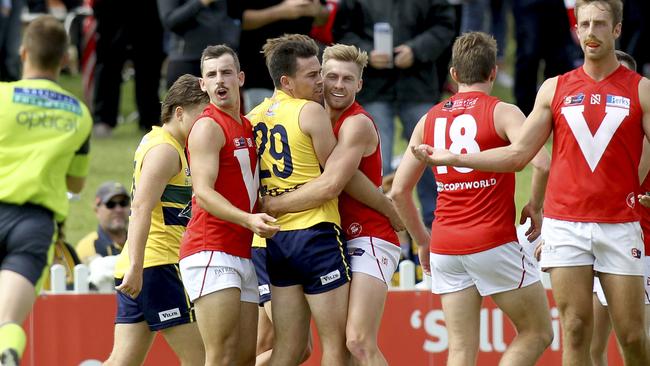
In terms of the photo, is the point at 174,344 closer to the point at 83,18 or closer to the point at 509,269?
the point at 509,269

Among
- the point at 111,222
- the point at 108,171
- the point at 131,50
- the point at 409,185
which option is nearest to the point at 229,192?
the point at 409,185

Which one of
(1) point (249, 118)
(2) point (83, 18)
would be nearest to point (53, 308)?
(1) point (249, 118)

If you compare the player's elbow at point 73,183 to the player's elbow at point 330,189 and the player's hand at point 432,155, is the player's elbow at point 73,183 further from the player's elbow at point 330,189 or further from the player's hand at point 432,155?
the player's hand at point 432,155

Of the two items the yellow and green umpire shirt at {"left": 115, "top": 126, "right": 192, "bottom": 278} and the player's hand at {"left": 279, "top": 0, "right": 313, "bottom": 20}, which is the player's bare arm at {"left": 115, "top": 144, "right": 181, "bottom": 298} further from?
the player's hand at {"left": 279, "top": 0, "right": 313, "bottom": 20}

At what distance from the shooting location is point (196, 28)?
516 inches

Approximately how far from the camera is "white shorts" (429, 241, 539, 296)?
831cm

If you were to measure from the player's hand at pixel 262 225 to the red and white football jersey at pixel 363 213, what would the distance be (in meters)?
0.80

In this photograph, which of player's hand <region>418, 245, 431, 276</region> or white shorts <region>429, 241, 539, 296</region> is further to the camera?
player's hand <region>418, 245, 431, 276</region>

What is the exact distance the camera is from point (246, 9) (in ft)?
41.4

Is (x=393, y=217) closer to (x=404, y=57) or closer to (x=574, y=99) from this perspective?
(x=574, y=99)

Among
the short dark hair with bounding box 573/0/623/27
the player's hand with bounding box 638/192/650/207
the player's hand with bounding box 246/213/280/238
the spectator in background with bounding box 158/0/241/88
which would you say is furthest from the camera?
the spectator in background with bounding box 158/0/241/88

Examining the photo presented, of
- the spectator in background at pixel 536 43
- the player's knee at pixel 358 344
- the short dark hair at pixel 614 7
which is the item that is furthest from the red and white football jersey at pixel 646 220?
the spectator in background at pixel 536 43

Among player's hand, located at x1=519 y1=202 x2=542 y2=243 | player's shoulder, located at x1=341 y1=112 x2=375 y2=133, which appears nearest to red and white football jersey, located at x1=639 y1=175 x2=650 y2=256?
player's hand, located at x1=519 y1=202 x2=542 y2=243

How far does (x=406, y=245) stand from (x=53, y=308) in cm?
307
